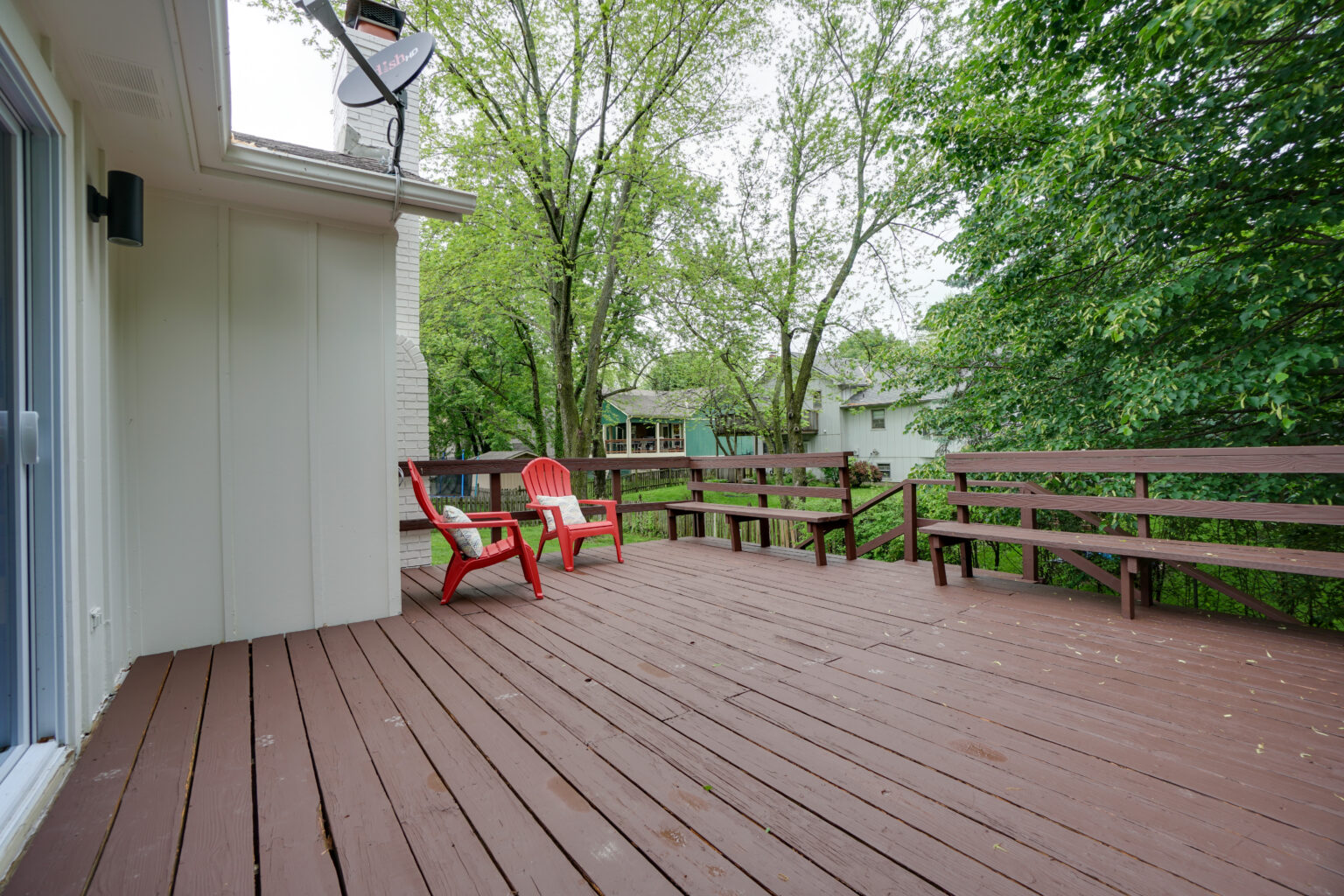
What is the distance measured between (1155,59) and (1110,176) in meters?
0.66

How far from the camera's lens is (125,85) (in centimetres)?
201

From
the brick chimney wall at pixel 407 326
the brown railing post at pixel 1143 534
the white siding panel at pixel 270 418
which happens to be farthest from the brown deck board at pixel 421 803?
the brown railing post at pixel 1143 534

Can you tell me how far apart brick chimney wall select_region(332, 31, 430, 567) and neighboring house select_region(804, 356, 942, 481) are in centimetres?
1288

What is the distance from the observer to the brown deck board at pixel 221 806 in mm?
1276

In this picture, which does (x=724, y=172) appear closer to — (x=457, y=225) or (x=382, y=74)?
(x=457, y=225)

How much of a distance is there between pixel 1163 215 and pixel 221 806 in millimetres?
5565

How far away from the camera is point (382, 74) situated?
3305mm

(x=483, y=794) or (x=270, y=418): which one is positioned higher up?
(x=270, y=418)

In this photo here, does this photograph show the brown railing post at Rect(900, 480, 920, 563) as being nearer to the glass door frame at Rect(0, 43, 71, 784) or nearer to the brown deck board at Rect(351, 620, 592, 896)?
the brown deck board at Rect(351, 620, 592, 896)

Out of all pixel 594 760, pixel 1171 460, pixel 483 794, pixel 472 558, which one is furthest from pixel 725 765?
pixel 1171 460

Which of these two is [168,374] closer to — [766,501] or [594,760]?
[594,760]

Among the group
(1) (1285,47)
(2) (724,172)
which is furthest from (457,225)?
(1) (1285,47)

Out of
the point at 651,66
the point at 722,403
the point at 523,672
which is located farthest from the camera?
the point at 722,403

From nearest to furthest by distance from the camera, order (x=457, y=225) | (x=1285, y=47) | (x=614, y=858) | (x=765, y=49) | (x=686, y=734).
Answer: (x=614, y=858)
(x=686, y=734)
(x=1285, y=47)
(x=457, y=225)
(x=765, y=49)
